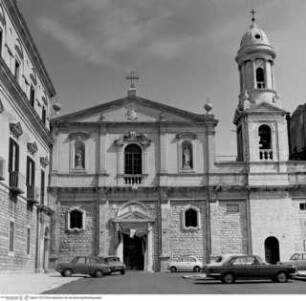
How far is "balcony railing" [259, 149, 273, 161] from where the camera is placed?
34906mm

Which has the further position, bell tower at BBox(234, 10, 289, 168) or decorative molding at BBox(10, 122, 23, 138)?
bell tower at BBox(234, 10, 289, 168)

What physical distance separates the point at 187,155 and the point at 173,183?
1.99 m

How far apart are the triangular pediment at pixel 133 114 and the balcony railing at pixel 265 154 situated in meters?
3.76

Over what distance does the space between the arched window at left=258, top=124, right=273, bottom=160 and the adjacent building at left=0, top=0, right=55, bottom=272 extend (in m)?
13.4

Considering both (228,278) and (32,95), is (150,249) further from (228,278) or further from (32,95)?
(228,278)

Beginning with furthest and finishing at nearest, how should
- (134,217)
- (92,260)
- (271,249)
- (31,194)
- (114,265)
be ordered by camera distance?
(134,217) < (271,249) < (114,265) < (92,260) < (31,194)

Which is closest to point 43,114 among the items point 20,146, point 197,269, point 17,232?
point 20,146

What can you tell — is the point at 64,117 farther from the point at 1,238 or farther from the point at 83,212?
the point at 1,238

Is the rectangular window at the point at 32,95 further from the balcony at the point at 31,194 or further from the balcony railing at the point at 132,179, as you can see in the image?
the balcony railing at the point at 132,179

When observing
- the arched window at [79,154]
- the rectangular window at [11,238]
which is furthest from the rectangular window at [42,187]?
the rectangular window at [11,238]

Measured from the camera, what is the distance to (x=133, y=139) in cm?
3503

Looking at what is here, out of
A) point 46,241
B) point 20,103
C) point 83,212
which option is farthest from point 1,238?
point 83,212

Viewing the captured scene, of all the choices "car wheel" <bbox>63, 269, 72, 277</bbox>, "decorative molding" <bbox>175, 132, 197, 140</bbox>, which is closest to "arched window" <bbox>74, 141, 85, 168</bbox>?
"decorative molding" <bbox>175, 132, 197, 140</bbox>

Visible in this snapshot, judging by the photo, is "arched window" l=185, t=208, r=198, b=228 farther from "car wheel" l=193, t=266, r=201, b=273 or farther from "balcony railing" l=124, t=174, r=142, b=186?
"balcony railing" l=124, t=174, r=142, b=186
